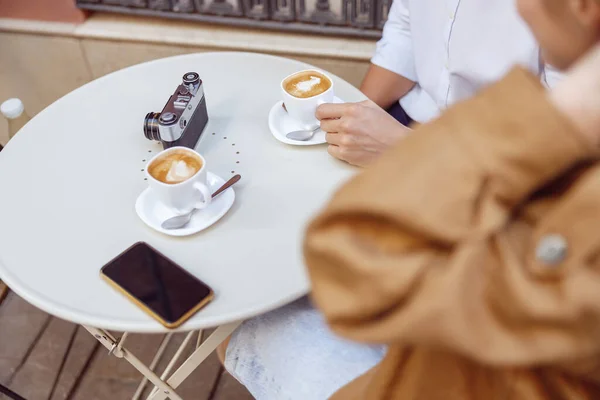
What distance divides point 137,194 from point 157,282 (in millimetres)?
202

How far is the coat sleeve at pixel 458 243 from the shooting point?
15.9 inches

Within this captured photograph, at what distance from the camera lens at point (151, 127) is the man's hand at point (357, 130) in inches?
11.1

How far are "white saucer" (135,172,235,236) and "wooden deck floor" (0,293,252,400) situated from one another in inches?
27.8

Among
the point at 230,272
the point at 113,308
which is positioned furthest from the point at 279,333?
the point at 113,308

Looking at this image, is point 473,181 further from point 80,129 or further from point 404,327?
point 80,129

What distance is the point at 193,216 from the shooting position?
0.89m

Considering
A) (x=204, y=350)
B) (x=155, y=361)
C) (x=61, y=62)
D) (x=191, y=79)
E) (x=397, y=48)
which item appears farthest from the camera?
(x=61, y=62)

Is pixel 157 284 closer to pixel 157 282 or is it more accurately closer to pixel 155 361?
pixel 157 282

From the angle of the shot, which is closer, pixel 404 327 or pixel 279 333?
pixel 404 327

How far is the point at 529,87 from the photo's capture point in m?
0.44

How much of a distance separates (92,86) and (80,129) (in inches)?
5.8

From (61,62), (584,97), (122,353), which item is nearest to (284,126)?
(122,353)

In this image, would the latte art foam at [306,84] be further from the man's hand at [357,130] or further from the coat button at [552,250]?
the coat button at [552,250]

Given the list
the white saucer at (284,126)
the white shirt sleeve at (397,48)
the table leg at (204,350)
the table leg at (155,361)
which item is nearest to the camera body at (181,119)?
the white saucer at (284,126)
